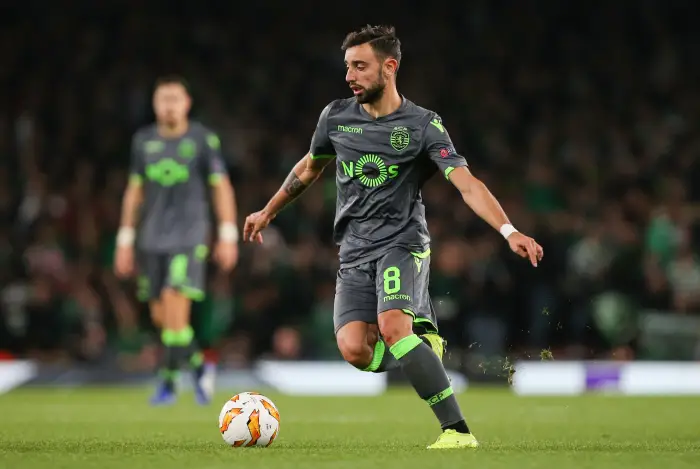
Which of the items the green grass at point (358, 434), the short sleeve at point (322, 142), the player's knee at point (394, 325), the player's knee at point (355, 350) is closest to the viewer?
the green grass at point (358, 434)

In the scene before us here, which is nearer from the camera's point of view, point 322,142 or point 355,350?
point 355,350

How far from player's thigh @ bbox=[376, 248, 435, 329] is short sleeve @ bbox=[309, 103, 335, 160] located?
0.76 meters

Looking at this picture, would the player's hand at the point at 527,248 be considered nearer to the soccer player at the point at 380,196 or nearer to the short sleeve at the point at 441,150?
the soccer player at the point at 380,196

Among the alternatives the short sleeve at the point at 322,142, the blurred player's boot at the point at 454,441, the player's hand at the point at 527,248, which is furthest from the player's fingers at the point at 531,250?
the short sleeve at the point at 322,142

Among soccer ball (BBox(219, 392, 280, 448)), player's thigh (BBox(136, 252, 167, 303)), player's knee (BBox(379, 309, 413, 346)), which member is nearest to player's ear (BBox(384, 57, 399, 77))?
player's knee (BBox(379, 309, 413, 346))

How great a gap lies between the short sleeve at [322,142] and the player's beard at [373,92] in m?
0.32

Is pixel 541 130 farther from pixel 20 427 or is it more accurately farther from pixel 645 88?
pixel 20 427

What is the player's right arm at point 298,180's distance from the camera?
7.13 m

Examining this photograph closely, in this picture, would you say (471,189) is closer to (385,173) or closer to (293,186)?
(385,173)

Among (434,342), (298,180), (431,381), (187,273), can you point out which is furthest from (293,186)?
(187,273)

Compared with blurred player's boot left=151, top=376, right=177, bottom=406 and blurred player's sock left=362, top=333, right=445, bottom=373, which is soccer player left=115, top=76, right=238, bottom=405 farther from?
blurred player's sock left=362, top=333, right=445, bottom=373

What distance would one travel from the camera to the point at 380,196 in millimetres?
6844

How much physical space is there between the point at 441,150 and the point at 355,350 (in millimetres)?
1122

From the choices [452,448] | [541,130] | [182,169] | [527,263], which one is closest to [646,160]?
[541,130]
